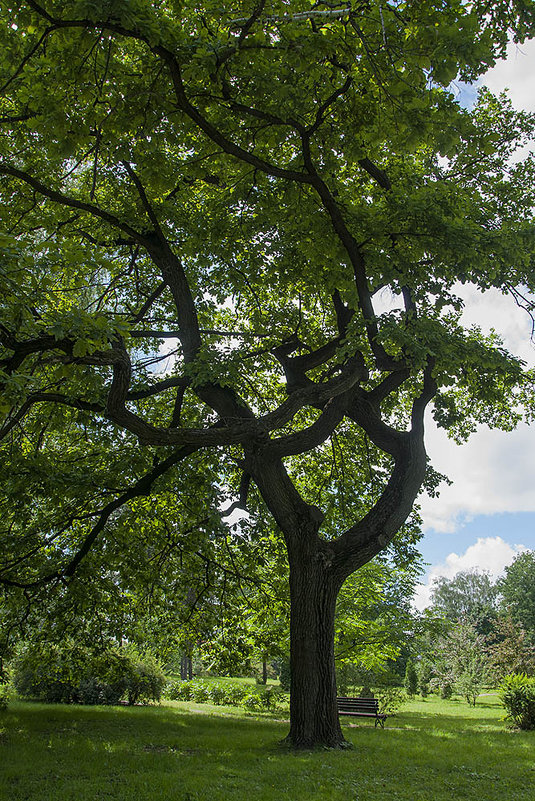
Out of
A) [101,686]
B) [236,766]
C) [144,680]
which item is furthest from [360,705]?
[236,766]

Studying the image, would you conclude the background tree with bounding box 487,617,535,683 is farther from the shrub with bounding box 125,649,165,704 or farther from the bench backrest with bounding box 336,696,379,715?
the shrub with bounding box 125,649,165,704

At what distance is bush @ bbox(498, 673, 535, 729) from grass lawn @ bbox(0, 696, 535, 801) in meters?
2.11

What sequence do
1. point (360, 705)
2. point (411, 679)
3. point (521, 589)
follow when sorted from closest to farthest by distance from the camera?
point (360, 705)
point (411, 679)
point (521, 589)

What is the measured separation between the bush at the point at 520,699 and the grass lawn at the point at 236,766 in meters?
2.11

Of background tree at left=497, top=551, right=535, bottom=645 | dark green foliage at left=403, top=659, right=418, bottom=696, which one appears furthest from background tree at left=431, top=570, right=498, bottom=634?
dark green foliage at left=403, top=659, right=418, bottom=696

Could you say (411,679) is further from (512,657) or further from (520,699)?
(520,699)

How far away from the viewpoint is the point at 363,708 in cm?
1420

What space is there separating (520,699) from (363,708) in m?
3.83

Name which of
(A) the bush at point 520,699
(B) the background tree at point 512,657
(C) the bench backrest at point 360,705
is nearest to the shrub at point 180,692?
(C) the bench backrest at point 360,705

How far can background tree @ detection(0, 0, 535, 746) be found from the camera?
518 cm

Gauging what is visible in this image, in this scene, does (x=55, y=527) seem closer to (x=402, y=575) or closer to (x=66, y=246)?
(x=66, y=246)

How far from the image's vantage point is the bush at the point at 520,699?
12.7 metres

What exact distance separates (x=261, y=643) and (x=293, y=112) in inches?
380

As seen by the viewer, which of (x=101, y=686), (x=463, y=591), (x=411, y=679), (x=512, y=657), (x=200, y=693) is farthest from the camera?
(x=463, y=591)
